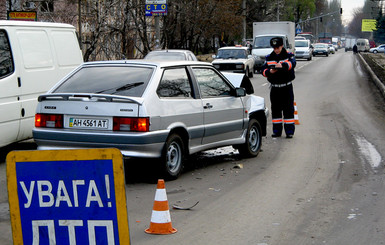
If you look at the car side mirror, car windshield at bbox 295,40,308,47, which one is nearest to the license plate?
the car side mirror

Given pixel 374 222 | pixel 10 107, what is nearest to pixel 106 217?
pixel 374 222

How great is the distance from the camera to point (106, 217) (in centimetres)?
420

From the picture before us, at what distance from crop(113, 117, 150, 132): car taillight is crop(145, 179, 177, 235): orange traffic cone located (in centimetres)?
208

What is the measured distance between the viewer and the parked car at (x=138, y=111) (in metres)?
8.02

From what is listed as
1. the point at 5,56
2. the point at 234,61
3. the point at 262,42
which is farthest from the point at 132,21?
the point at 5,56

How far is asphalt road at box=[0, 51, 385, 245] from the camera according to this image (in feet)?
20.0

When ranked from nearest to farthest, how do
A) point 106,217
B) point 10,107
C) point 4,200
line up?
point 106,217
point 4,200
point 10,107

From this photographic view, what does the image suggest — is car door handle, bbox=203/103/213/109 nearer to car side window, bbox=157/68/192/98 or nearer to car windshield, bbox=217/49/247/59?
car side window, bbox=157/68/192/98

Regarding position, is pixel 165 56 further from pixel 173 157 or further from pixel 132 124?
pixel 132 124

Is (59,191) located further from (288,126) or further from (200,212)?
(288,126)

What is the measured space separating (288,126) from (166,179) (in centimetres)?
467

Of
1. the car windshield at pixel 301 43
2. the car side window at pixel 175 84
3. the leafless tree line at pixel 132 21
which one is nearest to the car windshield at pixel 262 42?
the leafless tree line at pixel 132 21

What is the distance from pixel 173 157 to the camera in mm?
8742

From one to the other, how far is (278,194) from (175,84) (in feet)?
6.89
